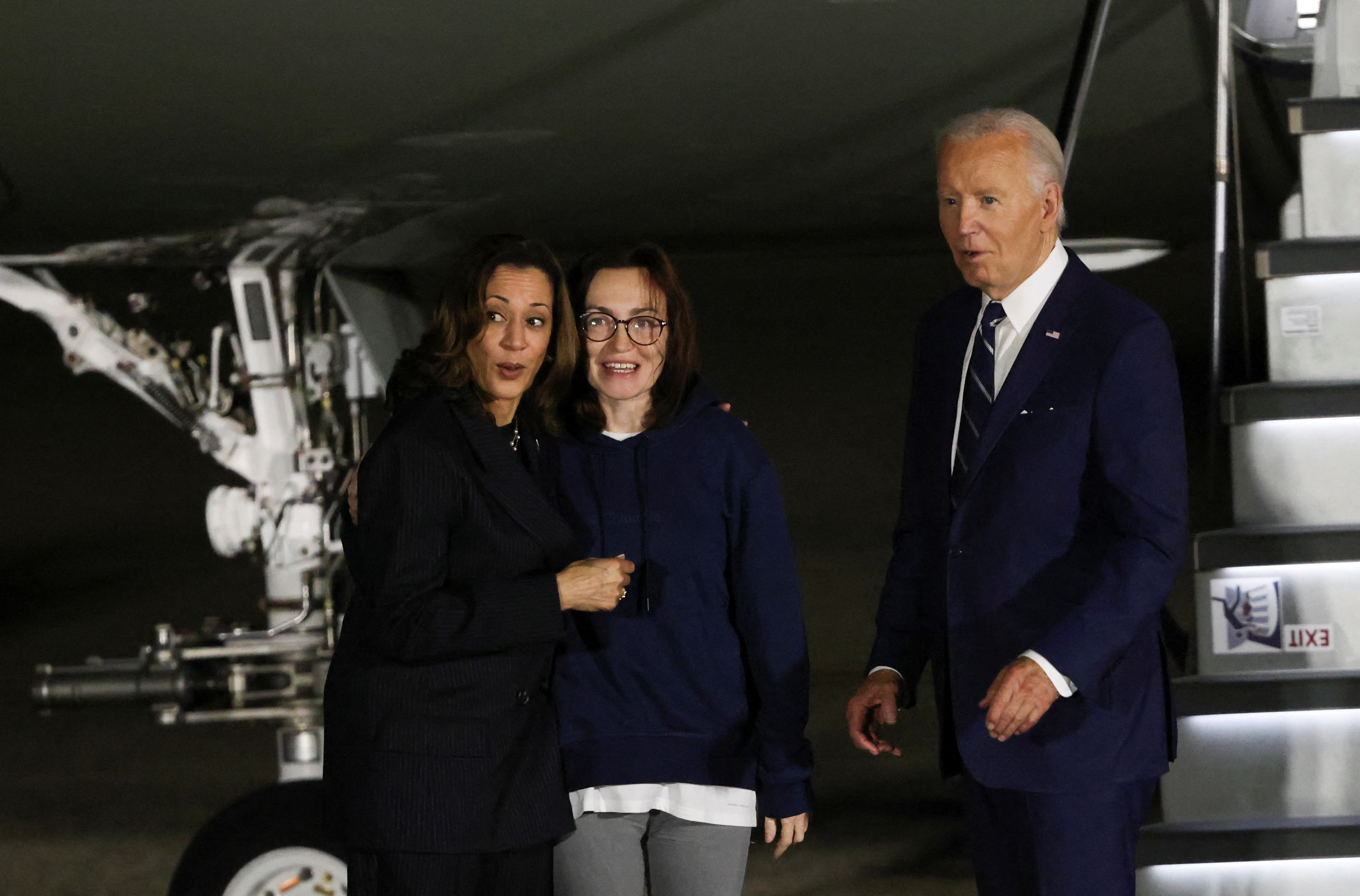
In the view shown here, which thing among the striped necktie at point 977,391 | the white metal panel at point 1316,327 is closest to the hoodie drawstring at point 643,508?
the striped necktie at point 977,391

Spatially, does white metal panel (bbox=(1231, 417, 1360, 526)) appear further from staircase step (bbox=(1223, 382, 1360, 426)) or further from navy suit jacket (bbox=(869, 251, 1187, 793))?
navy suit jacket (bbox=(869, 251, 1187, 793))

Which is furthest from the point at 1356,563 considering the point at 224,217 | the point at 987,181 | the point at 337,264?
the point at 224,217

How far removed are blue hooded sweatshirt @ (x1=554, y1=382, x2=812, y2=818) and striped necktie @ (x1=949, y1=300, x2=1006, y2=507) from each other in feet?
0.65

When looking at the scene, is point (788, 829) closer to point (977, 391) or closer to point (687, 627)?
point (687, 627)

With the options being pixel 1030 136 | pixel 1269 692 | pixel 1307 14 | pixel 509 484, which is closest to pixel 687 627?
pixel 509 484

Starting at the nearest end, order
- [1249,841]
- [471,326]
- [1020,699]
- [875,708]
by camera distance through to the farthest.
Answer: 1. [1020,699]
2. [471,326]
3. [875,708]
4. [1249,841]

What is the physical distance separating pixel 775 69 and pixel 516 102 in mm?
438

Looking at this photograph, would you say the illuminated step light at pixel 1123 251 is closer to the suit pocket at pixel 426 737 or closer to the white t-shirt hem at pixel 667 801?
the white t-shirt hem at pixel 667 801

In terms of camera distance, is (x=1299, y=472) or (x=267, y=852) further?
(x=267, y=852)

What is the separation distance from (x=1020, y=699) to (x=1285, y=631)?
2.82ft

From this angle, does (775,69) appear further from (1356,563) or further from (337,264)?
(1356,563)

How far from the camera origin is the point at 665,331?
1.41 metres

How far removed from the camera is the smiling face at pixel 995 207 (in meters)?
1.30

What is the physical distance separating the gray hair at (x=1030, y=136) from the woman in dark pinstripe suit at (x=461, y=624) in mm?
455
